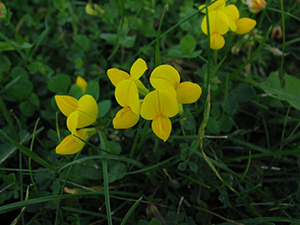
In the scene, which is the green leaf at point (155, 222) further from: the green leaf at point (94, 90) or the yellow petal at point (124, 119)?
the green leaf at point (94, 90)

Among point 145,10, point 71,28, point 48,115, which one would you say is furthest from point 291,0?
point 48,115

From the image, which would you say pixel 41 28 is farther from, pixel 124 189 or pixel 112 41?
pixel 124 189

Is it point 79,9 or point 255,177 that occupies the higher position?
point 79,9

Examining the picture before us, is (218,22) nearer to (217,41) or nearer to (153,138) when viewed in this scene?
(217,41)

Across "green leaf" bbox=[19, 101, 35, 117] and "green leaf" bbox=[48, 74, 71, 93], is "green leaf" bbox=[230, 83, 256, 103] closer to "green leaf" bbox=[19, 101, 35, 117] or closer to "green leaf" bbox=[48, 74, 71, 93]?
"green leaf" bbox=[48, 74, 71, 93]

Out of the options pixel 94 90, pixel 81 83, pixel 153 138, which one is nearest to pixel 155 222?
pixel 153 138

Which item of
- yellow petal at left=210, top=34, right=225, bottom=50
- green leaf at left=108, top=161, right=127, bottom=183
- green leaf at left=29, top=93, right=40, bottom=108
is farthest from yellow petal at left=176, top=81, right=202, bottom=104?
green leaf at left=29, top=93, right=40, bottom=108
